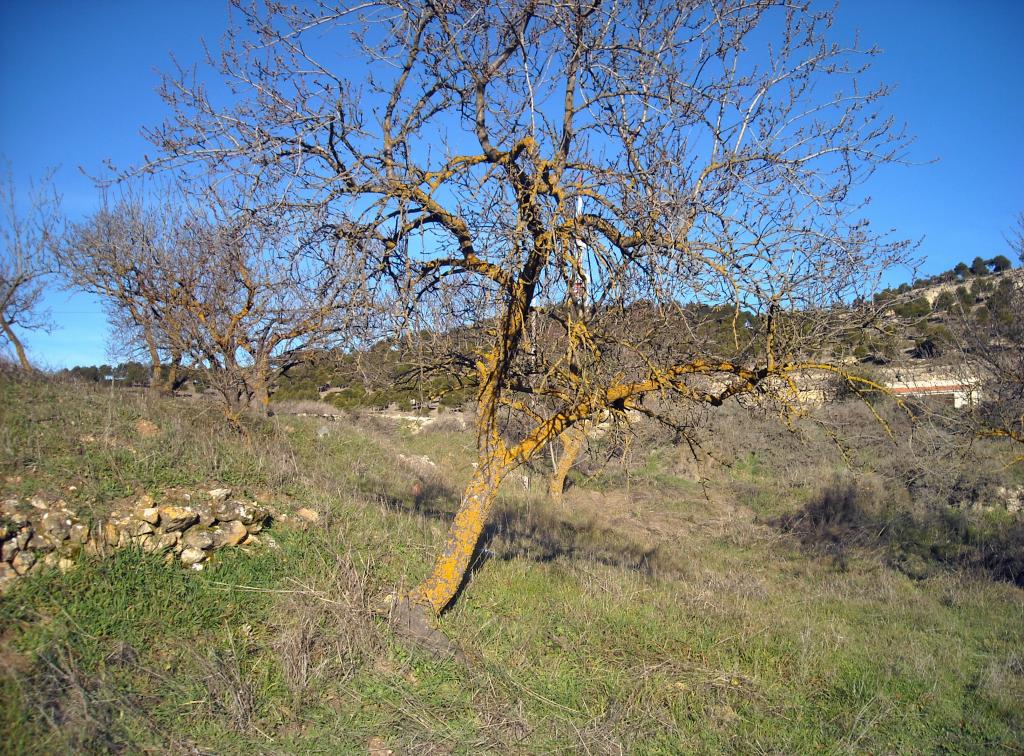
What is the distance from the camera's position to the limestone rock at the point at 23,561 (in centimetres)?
404

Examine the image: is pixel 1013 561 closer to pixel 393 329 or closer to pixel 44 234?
pixel 393 329

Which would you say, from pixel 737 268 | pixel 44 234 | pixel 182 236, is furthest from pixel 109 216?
pixel 737 268

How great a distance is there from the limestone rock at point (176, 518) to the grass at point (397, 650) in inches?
12.9

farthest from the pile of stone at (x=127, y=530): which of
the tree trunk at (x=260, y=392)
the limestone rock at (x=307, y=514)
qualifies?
the tree trunk at (x=260, y=392)

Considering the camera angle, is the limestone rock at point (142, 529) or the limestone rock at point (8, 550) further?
the limestone rock at point (142, 529)

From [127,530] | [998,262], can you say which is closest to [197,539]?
[127,530]

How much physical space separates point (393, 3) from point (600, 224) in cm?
226

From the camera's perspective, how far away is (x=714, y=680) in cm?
462

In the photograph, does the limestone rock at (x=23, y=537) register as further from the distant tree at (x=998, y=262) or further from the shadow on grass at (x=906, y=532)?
the distant tree at (x=998, y=262)

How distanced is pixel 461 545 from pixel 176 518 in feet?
7.17

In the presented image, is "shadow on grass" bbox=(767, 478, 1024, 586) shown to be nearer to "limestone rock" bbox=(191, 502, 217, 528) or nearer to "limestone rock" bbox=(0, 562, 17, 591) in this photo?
"limestone rock" bbox=(191, 502, 217, 528)

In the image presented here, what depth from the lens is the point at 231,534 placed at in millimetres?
5105

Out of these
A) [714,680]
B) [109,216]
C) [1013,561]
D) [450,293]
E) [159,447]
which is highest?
[109,216]

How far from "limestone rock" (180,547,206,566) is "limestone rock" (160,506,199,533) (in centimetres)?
20
